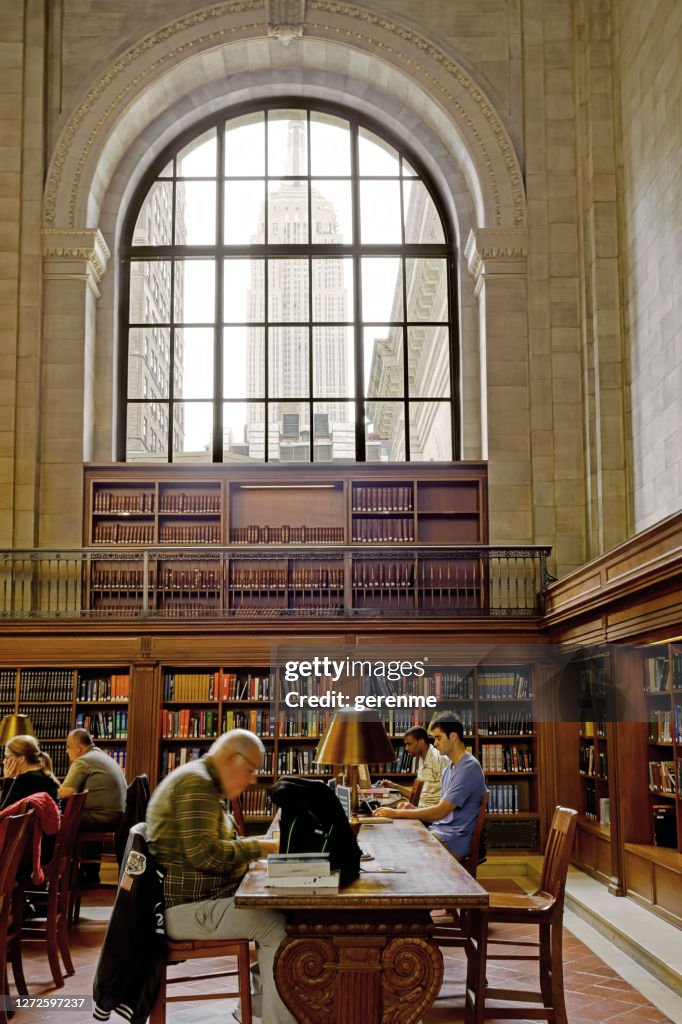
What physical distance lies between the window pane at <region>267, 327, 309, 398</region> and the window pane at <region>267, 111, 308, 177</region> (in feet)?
6.10

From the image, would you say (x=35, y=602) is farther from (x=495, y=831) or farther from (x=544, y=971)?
(x=544, y=971)

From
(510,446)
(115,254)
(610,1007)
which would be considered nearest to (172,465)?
(115,254)

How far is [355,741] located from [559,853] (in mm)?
942

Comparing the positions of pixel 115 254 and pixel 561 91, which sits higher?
pixel 561 91

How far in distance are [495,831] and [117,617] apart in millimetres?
3615

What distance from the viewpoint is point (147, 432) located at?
39.1 feet

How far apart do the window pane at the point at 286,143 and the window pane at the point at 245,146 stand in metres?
0.09

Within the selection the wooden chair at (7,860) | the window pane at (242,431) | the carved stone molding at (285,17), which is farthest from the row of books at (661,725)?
the carved stone molding at (285,17)

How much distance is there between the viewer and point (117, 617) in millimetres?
9469

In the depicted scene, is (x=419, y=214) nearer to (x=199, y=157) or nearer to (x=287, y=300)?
(x=287, y=300)

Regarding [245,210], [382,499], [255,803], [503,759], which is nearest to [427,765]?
[503,759]

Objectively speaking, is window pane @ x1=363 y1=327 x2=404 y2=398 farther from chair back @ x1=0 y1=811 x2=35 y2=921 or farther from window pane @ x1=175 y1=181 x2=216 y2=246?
chair back @ x1=0 y1=811 x2=35 y2=921

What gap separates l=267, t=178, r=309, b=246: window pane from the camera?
12.5 m

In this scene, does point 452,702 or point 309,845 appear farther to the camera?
point 452,702
